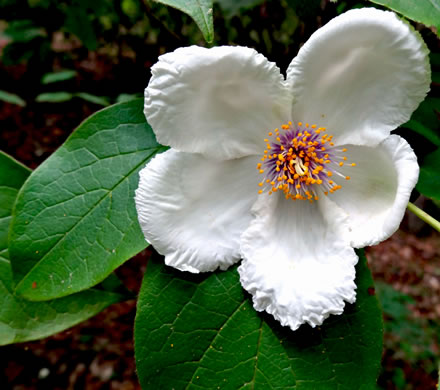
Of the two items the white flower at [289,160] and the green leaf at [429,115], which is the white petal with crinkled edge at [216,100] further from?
the green leaf at [429,115]

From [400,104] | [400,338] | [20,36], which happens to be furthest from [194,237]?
[400,338]

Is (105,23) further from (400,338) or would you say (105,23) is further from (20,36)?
(400,338)

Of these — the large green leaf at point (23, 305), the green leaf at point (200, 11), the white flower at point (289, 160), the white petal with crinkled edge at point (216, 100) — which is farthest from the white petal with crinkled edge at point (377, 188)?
the large green leaf at point (23, 305)

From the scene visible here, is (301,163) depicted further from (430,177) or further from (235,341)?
(235,341)

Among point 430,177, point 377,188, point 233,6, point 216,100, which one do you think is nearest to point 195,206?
point 216,100

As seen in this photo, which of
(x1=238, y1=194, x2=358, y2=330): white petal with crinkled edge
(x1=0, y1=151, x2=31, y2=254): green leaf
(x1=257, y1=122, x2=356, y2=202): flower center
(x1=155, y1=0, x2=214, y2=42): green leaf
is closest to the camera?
(x1=155, y1=0, x2=214, y2=42): green leaf

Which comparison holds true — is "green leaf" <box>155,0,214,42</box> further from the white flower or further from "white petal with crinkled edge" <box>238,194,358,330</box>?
"white petal with crinkled edge" <box>238,194,358,330</box>

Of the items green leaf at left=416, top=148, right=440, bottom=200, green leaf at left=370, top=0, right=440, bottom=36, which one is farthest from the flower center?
green leaf at left=370, top=0, right=440, bottom=36
